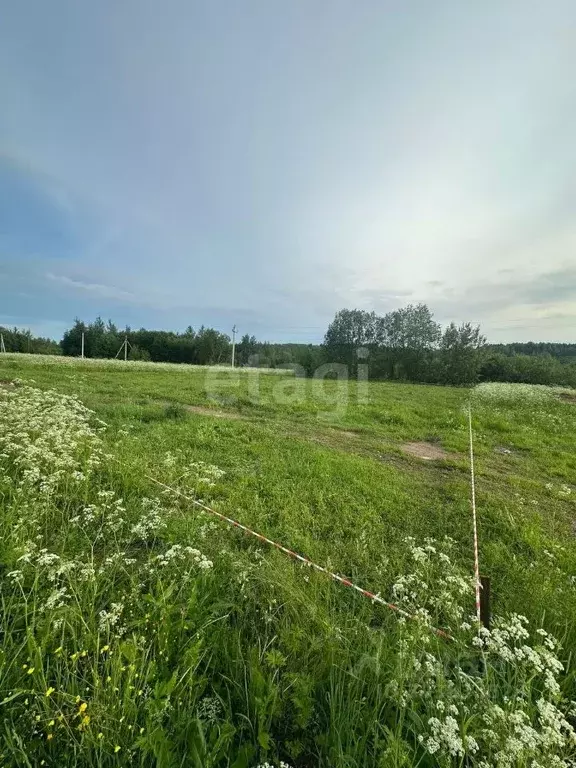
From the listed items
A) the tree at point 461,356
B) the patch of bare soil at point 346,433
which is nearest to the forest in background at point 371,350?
the tree at point 461,356

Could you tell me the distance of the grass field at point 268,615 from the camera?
153 cm

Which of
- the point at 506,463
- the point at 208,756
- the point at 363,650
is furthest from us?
the point at 506,463

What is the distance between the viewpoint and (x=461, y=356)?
42.3 m

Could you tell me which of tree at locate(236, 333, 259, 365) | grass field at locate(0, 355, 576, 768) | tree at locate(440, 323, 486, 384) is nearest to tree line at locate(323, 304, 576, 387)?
tree at locate(440, 323, 486, 384)

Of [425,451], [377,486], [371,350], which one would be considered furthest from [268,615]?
[371,350]

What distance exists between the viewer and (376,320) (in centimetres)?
5497

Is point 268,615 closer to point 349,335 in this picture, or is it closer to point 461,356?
point 461,356

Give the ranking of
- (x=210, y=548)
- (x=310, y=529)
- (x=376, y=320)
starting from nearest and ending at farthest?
(x=210, y=548) < (x=310, y=529) < (x=376, y=320)

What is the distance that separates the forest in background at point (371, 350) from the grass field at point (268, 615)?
1233 inches

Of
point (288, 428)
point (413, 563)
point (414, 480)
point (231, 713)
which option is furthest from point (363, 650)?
point (288, 428)

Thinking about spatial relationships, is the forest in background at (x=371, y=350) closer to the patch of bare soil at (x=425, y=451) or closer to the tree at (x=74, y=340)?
the tree at (x=74, y=340)

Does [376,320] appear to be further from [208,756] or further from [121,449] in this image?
[208,756]

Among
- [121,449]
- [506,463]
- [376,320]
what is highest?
[376,320]

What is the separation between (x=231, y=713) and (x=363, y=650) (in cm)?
86
